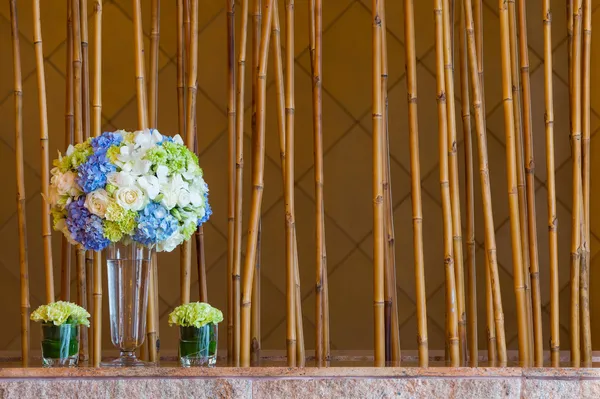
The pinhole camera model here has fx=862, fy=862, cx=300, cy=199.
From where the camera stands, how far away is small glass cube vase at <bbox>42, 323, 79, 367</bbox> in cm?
117

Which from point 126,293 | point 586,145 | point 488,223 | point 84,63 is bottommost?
point 126,293

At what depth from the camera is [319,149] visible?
1324 millimetres

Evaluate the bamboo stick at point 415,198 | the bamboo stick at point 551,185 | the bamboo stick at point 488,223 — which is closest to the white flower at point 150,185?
the bamboo stick at point 415,198

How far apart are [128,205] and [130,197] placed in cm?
1

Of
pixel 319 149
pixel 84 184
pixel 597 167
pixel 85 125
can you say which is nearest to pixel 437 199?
pixel 597 167

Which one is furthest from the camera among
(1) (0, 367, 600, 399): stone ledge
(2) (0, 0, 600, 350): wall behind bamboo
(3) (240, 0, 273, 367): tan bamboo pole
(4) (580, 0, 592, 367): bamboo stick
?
(2) (0, 0, 600, 350): wall behind bamboo

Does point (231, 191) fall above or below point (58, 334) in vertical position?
above

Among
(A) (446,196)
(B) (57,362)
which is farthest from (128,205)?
(A) (446,196)

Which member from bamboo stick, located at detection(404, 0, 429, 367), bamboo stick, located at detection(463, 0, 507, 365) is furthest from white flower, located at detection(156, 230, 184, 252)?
bamboo stick, located at detection(463, 0, 507, 365)

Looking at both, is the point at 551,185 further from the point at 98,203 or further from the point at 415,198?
the point at 98,203

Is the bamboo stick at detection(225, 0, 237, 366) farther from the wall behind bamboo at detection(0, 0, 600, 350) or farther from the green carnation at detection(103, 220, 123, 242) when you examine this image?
the wall behind bamboo at detection(0, 0, 600, 350)

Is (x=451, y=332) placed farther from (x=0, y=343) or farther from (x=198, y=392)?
(x=0, y=343)

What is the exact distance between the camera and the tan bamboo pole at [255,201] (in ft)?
4.16

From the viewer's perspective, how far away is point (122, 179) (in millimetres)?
1137
